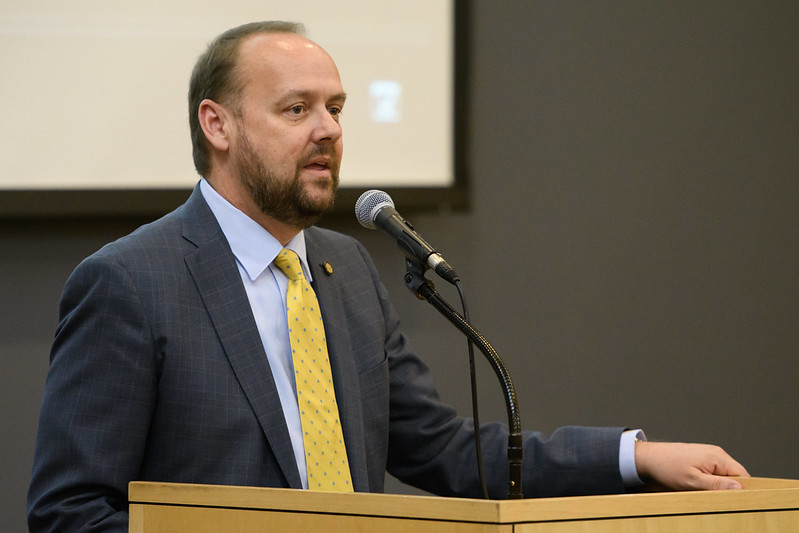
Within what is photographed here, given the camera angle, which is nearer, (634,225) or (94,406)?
(94,406)

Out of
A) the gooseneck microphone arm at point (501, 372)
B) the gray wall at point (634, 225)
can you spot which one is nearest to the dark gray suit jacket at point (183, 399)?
the gooseneck microphone arm at point (501, 372)

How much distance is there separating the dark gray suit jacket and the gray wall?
603 millimetres

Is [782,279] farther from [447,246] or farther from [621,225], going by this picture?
[447,246]

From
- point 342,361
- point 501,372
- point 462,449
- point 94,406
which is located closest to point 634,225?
point 462,449

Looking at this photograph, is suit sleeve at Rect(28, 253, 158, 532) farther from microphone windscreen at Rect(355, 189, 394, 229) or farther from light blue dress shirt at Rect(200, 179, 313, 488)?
microphone windscreen at Rect(355, 189, 394, 229)

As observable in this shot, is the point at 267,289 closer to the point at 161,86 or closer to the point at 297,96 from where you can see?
the point at 297,96

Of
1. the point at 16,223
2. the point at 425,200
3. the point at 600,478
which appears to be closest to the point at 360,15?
the point at 425,200

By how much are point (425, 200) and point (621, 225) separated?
502mm

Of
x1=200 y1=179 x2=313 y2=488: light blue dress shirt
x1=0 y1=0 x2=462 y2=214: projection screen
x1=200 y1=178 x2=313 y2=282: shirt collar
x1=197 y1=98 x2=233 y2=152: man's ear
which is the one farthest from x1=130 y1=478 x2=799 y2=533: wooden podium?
x1=0 y1=0 x2=462 y2=214: projection screen

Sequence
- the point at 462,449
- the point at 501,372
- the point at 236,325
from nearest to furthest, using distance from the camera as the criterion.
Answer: the point at 501,372 < the point at 236,325 < the point at 462,449

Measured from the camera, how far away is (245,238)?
1583 mm

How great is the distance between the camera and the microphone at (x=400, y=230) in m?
1.19

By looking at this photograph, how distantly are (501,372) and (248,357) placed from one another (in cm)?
47

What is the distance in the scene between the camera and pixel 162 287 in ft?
4.79
